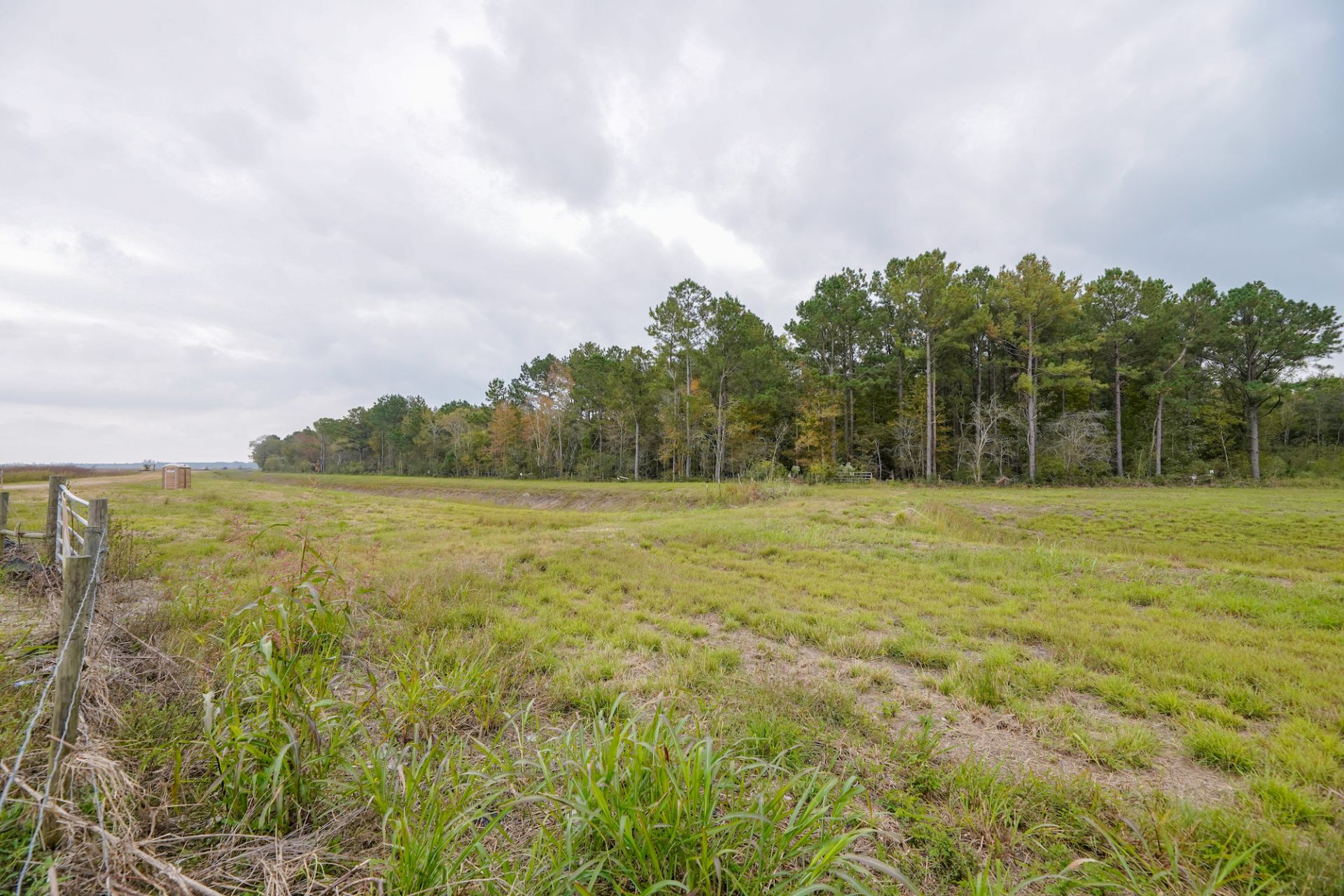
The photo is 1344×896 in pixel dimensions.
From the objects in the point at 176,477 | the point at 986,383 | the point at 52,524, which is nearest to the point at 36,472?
the point at 176,477

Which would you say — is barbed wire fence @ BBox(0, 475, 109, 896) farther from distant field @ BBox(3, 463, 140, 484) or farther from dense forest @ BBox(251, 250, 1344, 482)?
distant field @ BBox(3, 463, 140, 484)

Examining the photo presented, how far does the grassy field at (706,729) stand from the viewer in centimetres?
180

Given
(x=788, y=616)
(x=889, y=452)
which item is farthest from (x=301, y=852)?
(x=889, y=452)

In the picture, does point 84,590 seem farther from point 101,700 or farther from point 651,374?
point 651,374

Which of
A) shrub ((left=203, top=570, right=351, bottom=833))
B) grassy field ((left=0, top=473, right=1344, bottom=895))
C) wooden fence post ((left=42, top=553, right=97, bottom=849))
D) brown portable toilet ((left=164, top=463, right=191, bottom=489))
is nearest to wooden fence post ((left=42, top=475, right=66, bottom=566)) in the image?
grassy field ((left=0, top=473, right=1344, bottom=895))

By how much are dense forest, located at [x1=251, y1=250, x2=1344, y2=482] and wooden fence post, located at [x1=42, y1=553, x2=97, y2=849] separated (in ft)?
89.3

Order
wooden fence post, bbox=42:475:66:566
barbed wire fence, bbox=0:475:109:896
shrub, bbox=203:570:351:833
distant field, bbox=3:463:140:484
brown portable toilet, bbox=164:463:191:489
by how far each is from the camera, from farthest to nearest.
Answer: distant field, bbox=3:463:140:484 < brown portable toilet, bbox=164:463:191:489 < wooden fence post, bbox=42:475:66:566 < shrub, bbox=203:570:351:833 < barbed wire fence, bbox=0:475:109:896

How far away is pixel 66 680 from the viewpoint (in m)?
1.97

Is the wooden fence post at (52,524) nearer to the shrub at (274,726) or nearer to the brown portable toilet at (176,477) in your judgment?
the shrub at (274,726)

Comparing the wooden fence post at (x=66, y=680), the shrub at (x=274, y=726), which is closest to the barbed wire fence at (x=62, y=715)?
the wooden fence post at (x=66, y=680)

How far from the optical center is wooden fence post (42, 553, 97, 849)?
5.91 ft

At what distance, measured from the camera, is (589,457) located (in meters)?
44.8

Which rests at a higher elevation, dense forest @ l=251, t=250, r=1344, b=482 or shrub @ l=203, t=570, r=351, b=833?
dense forest @ l=251, t=250, r=1344, b=482

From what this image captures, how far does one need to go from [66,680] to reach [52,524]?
689 centimetres
